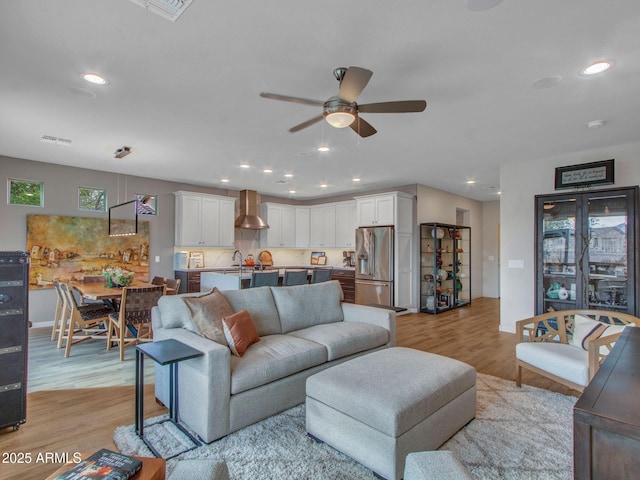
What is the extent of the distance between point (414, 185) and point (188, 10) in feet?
19.5

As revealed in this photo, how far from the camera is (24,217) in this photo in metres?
5.50

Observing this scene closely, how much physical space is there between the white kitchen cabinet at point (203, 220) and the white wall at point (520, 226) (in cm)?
550

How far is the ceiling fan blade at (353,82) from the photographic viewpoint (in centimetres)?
216

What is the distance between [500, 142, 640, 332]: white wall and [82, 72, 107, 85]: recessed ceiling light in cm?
548

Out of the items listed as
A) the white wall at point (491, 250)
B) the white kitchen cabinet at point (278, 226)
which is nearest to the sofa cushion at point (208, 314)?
the white kitchen cabinet at point (278, 226)

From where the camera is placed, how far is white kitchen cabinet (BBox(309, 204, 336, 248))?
28.5ft

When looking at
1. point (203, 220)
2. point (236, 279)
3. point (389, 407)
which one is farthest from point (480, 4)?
point (203, 220)

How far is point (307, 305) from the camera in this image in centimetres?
372

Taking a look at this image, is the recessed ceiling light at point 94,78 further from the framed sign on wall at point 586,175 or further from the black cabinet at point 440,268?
the black cabinet at point 440,268

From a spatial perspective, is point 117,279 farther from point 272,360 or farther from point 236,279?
point 272,360

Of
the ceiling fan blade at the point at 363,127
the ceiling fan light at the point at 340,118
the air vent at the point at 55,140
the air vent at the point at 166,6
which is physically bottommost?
the ceiling fan light at the point at 340,118

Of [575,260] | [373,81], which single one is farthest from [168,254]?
[575,260]

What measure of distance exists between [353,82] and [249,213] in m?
6.20

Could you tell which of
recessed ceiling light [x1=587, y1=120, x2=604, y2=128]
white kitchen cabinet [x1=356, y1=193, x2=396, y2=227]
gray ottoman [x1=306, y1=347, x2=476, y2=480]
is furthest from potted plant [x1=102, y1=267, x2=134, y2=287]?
recessed ceiling light [x1=587, y1=120, x2=604, y2=128]
